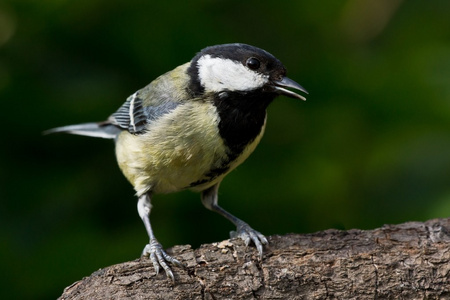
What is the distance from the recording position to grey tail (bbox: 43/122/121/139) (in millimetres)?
3066

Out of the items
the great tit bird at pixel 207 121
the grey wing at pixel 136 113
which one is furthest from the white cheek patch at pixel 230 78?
the grey wing at pixel 136 113

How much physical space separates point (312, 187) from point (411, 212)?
1.58 feet

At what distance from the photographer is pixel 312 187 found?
294cm

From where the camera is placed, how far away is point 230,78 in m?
2.53

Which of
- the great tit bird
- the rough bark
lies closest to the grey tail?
the great tit bird

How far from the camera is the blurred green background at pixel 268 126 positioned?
2906mm

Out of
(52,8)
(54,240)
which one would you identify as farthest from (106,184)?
(52,8)

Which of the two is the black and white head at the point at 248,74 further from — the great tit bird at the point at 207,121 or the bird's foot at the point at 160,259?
the bird's foot at the point at 160,259

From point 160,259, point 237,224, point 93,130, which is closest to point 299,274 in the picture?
point 160,259

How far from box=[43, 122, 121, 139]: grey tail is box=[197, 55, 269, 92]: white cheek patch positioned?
0.68m

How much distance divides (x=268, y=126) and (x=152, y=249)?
1003mm

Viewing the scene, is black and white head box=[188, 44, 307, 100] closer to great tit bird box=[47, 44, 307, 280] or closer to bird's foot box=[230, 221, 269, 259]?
great tit bird box=[47, 44, 307, 280]

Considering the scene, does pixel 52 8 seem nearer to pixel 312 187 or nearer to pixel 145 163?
pixel 145 163

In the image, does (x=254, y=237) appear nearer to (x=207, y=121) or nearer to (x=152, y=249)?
(x=152, y=249)
